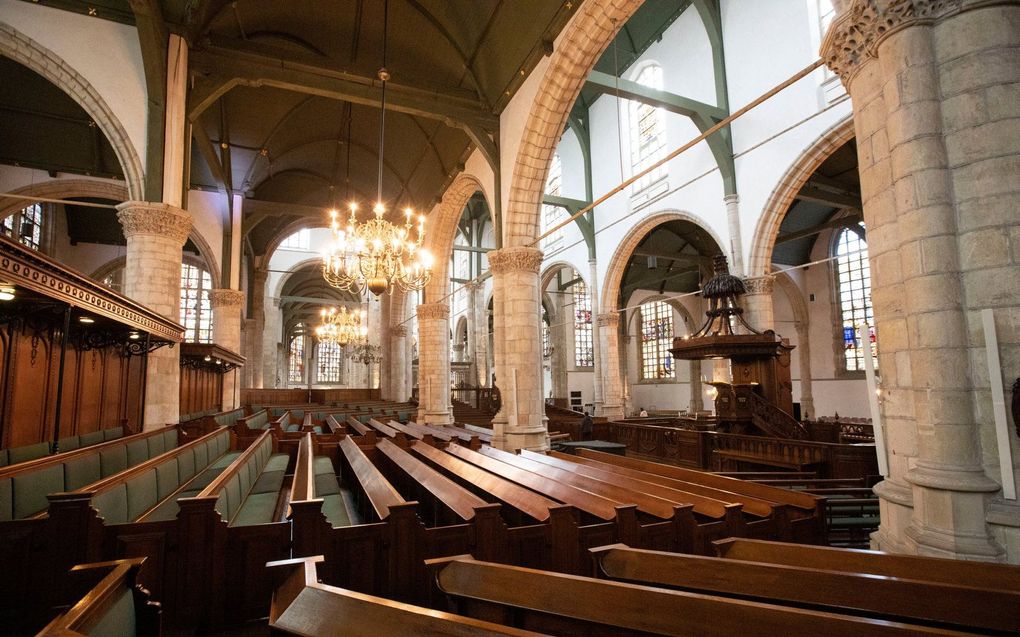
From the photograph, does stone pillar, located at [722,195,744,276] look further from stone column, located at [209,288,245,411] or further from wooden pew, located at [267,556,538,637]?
stone column, located at [209,288,245,411]

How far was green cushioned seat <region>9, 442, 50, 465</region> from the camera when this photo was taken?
4781 mm

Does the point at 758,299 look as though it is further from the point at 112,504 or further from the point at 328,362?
the point at 328,362

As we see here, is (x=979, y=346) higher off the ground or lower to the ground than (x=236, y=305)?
lower

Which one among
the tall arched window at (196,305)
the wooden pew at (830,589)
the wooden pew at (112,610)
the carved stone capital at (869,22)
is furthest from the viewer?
the tall arched window at (196,305)

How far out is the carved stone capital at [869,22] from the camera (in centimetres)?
282

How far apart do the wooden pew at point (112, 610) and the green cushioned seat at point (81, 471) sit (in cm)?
249

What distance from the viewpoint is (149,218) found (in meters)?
7.25

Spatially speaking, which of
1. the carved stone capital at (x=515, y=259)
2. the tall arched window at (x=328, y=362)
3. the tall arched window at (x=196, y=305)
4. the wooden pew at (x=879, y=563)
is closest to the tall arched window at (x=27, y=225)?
the tall arched window at (x=196, y=305)

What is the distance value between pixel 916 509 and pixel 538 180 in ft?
24.3

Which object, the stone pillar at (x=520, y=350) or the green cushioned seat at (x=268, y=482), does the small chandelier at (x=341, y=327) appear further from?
the green cushioned seat at (x=268, y=482)

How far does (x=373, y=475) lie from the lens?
14.5 feet

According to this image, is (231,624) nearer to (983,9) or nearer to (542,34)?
(983,9)

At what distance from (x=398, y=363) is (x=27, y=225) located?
11.5m

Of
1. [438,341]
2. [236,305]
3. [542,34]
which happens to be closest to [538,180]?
[542,34]
